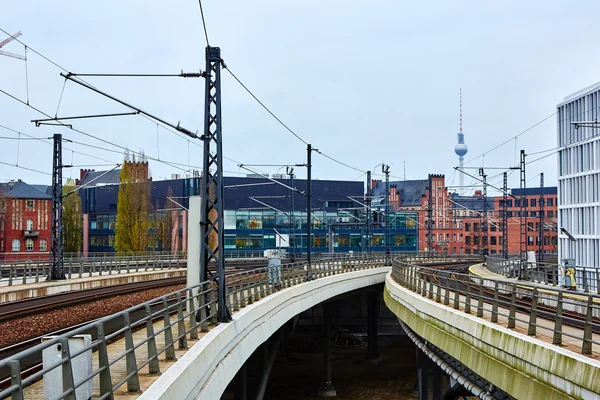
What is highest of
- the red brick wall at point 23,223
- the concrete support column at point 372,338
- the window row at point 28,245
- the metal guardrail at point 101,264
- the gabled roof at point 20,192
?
the gabled roof at point 20,192

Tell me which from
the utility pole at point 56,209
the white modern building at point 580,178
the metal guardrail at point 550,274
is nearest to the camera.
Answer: the metal guardrail at point 550,274

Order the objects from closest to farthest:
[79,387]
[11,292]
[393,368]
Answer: [79,387] < [11,292] < [393,368]

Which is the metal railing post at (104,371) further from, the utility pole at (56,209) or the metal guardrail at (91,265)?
the utility pole at (56,209)

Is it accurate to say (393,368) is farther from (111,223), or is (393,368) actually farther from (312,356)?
(111,223)

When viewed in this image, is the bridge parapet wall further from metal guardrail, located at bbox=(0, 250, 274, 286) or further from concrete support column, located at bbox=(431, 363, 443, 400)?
metal guardrail, located at bbox=(0, 250, 274, 286)

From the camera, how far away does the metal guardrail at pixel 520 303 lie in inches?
551

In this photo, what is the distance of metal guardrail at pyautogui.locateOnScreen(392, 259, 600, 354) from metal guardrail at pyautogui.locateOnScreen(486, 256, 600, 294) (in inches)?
63.7

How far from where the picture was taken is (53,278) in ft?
123

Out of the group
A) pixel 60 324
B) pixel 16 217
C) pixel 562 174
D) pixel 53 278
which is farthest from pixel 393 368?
pixel 16 217

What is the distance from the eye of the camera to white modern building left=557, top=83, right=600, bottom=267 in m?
51.1

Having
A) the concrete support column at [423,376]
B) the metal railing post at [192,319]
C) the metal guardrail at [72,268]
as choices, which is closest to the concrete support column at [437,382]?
the concrete support column at [423,376]

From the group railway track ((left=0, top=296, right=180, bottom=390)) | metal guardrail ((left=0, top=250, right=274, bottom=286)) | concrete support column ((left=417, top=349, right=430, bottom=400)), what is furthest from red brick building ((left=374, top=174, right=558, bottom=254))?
railway track ((left=0, top=296, right=180, bottom=390))

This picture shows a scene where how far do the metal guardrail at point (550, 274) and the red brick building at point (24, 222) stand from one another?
55.0 metres

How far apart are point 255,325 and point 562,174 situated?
40.5m
